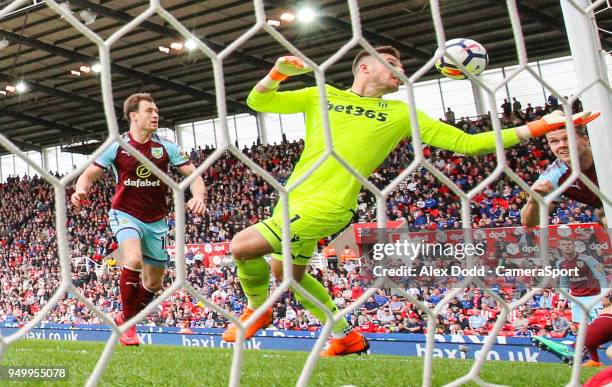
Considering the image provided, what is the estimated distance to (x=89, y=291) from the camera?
43.5 feet

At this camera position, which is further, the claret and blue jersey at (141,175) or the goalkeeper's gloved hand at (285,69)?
the claret and blue jersey at (141,175)

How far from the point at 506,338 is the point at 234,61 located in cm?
1130

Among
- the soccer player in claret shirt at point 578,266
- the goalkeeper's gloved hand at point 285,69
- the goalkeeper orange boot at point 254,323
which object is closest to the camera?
the goalkeeper's gloved hand at point 285,69

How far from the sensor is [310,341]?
384 inches

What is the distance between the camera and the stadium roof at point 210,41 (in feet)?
44.8

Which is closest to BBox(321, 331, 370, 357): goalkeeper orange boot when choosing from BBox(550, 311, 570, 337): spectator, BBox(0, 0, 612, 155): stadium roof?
BBox(550, 311, 570, 337): spectator

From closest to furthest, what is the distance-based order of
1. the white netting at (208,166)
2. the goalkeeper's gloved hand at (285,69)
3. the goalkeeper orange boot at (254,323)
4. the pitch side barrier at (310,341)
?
the white netting at (208,166) → the goalkeeper's gloved hand at (285,69) → the goalkeeper orange boot at (254,323) → the pitch side barrier at (310,341)

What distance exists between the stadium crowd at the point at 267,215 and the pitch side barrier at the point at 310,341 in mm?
238

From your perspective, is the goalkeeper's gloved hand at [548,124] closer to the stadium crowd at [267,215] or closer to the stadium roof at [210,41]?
the stadium crowd at [267,215]

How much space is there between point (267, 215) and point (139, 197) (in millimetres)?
9870

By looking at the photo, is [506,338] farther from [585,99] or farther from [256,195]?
[256,195]

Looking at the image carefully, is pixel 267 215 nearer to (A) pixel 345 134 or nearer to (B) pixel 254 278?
(B) pixel 254 278

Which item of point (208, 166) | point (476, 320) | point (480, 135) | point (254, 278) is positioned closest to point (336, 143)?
point (480, 135)

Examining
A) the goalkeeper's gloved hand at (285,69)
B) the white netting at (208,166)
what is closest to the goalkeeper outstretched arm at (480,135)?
the white netting at (208,166)
